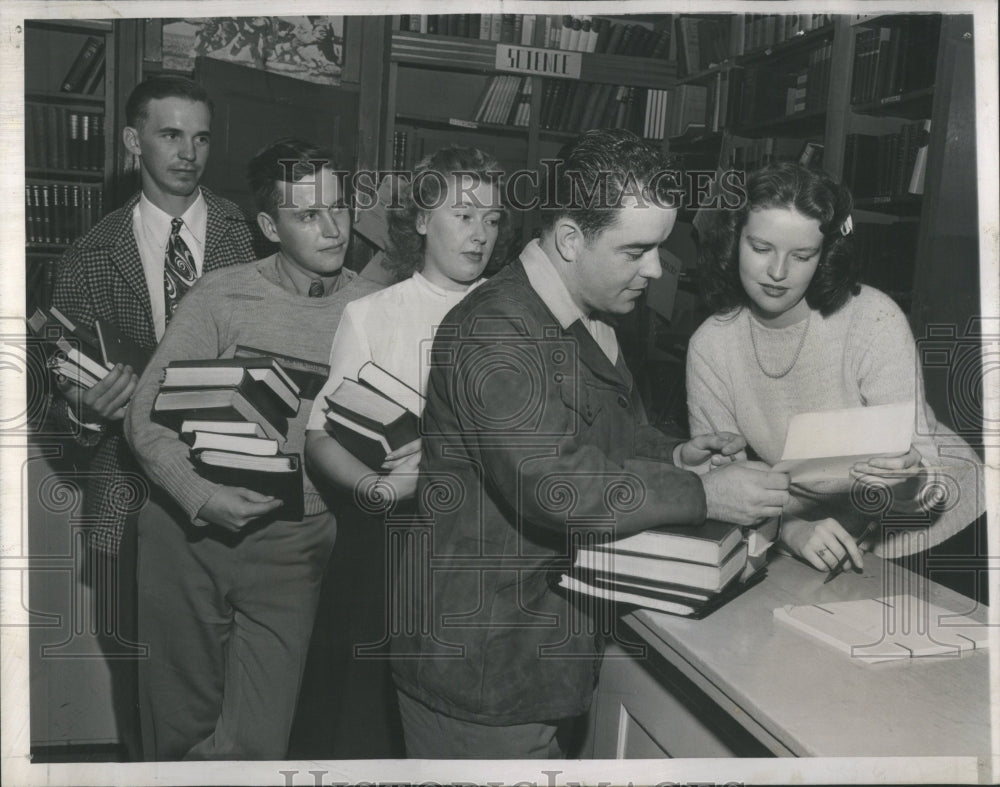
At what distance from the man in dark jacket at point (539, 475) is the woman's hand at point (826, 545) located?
0.13 m

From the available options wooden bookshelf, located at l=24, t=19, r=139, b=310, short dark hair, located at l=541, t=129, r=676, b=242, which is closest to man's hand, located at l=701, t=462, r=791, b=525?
short dark hair, located at l=541, t=129, r=676, b=242

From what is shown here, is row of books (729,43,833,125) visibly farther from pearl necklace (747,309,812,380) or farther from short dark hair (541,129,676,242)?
pearl necklace (747,309,812,380)

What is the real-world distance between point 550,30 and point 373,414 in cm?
86

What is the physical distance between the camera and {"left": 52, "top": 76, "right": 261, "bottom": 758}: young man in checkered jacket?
5.25 ft

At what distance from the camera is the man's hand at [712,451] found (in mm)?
1632

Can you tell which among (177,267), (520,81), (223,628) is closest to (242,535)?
(223,628)

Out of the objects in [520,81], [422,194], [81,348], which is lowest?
[81,348]

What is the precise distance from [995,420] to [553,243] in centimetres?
101

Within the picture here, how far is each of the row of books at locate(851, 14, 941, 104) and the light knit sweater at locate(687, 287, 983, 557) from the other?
42cm

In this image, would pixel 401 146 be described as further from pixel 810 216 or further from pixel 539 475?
pixel 810 216

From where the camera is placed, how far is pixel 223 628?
1.64 m

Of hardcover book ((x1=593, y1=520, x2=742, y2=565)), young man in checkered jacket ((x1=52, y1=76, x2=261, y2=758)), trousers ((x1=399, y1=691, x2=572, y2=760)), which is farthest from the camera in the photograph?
young man in checkered jacket ((x1=52, y1=76, x2=261, y2=758))

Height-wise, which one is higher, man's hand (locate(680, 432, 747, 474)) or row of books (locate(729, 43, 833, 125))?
row of books (locate(729, 43, 833, 125))

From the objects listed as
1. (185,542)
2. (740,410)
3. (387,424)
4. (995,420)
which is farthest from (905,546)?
(185,542)
